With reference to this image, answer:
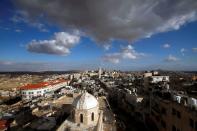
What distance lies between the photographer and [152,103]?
38.8 metres

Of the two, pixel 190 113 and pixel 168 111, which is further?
pixel 168 111

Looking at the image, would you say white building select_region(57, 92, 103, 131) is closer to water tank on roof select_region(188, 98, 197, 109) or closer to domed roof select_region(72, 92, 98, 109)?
domed roof select_region(72, 92, 98, 109)

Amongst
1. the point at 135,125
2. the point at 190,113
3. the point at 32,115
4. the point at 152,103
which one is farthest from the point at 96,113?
the point at 32,115

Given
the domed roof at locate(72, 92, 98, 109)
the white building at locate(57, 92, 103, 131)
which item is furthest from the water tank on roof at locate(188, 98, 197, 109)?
the domed roof at locate(72, 92, 98, 109)

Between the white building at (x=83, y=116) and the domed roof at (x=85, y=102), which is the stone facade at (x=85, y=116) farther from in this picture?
the domed roof at (x=85, y=102)

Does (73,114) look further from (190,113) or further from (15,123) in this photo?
(15,123)

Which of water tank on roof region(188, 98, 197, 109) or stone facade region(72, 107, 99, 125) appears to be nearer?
water tank on roof region(188, 98, 197, 109)

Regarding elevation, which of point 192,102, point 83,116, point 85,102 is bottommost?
point 83,116

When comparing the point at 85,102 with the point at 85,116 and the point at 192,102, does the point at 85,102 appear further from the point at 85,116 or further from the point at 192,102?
the point at 192,102

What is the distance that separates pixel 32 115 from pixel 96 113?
24136 millimetres

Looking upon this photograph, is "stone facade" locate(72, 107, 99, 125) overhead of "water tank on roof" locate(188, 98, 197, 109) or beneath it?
beneath

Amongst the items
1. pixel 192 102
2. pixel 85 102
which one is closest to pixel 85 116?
pixel 85 102

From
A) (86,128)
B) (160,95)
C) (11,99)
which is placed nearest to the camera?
(86,128)

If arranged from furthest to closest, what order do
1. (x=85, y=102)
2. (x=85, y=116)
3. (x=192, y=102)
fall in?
(x=85, y=102)
(x=85, y=116)
(x=192, y=102)
